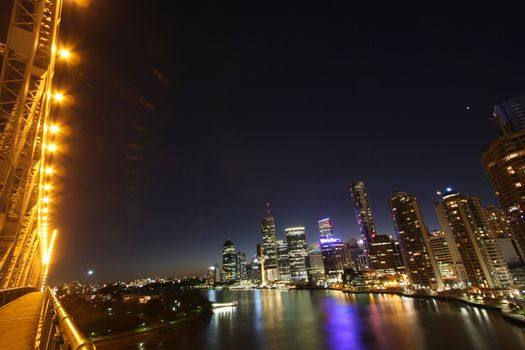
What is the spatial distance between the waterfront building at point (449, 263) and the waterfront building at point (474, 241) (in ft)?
18.1

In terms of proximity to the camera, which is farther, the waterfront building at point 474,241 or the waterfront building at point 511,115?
the waterfront building at point 474,241

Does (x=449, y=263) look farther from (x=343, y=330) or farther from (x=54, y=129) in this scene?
(x=54, y=129)

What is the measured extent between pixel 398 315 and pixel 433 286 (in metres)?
59.5

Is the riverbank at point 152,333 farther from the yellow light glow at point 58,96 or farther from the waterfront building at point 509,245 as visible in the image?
the waterfront building at point 509,245

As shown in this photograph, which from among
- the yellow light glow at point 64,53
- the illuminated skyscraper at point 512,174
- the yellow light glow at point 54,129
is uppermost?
the illuminated skyscraper at point 512,174

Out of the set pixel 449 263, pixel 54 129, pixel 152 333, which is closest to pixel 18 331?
pixel 54 129

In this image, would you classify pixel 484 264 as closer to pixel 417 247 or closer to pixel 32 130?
pixel 417 247

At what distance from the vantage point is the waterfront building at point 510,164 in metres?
66.8

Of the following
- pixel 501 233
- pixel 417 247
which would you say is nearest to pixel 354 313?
pixel 417 247

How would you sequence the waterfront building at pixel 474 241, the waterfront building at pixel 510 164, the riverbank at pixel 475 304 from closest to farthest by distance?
the riverbank at pixel 475 304 → the waterfront building at pixel 510 164 → the waterfront building at pixel 474 241

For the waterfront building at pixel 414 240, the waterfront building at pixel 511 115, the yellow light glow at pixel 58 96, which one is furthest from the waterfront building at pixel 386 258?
the yellow light glow at pixel 58 96

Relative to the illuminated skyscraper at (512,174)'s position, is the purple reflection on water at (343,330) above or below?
below

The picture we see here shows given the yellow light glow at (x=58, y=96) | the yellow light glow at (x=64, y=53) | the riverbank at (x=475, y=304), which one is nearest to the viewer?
the yellow light glow at (x=64, y=53)

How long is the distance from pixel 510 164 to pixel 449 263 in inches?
3127
